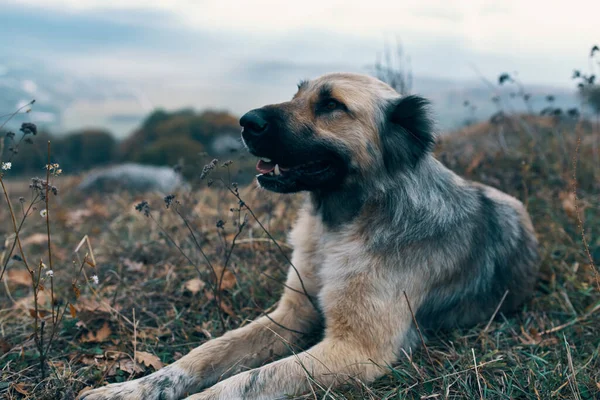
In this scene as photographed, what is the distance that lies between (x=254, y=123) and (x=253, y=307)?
4.70 feet

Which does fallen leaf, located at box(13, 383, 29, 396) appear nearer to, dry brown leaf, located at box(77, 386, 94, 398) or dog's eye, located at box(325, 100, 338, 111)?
dry brown leaf, located at box(77, 386, 94, 398)

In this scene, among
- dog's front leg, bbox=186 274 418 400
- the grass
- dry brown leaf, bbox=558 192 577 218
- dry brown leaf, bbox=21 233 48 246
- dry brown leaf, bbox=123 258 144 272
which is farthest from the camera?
dry brown leaf, bbox=21 233 48 246

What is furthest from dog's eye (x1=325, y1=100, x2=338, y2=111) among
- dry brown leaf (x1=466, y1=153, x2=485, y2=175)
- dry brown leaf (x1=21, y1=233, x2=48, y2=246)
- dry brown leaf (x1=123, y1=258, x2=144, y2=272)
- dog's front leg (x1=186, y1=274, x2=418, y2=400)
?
dry brown leaf (x1=21, y1=233, x2=48, y2=246)

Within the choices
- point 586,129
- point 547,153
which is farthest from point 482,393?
point 586,129

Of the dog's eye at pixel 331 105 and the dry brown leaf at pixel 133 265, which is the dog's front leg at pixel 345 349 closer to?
the dog's eye at pixel 331 105

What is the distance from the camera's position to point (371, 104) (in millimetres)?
3117

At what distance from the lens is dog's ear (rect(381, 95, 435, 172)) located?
3104mm

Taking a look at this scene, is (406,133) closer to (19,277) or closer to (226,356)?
(226,356)

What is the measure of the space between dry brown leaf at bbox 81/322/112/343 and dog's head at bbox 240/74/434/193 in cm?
147

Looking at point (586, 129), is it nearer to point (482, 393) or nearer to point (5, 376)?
point (482, 393)

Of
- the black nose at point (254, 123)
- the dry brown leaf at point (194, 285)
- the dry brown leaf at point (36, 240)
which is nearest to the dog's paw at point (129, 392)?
the dry brown leaf at point (194, 285)

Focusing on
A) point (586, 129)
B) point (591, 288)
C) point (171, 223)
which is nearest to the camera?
point (591, 288)

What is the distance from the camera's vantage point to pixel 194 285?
3930 mm

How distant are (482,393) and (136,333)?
2.16 meters
